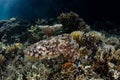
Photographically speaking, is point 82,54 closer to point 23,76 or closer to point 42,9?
point 23,76

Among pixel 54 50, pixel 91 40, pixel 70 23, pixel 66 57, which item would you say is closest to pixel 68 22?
pixel 70 23

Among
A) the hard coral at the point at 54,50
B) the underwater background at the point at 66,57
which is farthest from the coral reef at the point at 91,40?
the hard coral at the point at 54,50

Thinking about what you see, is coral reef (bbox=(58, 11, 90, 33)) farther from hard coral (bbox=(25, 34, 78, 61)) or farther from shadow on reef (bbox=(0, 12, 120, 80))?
hard coral (bbox=(25, 34, 78, 61))

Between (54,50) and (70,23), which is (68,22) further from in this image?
(54,50)

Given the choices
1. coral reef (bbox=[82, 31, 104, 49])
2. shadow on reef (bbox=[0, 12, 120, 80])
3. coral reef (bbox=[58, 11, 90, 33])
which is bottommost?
shadow on reef (bbox=[0, 12, 120, 80])

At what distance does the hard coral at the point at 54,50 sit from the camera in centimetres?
470

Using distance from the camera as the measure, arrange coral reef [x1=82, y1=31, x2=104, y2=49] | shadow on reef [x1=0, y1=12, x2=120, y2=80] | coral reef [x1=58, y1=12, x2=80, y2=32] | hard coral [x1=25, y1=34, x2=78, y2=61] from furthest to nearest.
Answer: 1. coral reef [x1=58, y1=12, x2=80, y2=32]
2. coral reef [x1=82, y1=31, x2=104, y2=49]
3. hard coral [x1=25, y1=34, x2=78, y2=61]
4. shadow on reef [x1=0, y1=12, x2=120, y2=80]

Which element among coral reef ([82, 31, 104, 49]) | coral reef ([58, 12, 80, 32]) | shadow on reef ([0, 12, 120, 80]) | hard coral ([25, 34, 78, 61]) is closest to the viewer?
shadow on reef ([0, 12, 120, 80])

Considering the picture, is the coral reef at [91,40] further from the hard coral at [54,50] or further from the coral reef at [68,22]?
the coral reef at [68,22]

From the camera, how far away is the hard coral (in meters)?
4.70

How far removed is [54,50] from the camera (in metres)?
4.75

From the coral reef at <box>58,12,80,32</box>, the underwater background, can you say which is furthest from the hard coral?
the coral reef at <box>58,12,80,32</box>

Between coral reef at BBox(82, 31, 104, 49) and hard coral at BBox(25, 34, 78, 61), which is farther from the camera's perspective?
coral reef at BBox(82, 31, 104, 49)

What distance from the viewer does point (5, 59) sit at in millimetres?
7004
